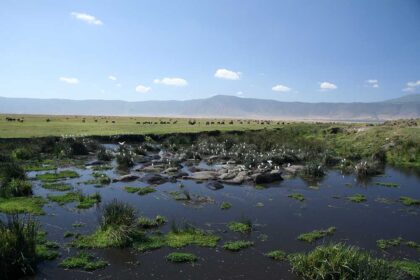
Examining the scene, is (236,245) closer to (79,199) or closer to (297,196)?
(297,196)

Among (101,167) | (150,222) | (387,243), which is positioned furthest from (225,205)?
(101,167)

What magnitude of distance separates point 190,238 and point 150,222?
2.52 metres

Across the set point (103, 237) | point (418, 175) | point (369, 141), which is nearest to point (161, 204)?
point (103, 237)

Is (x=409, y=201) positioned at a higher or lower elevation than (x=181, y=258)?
higher

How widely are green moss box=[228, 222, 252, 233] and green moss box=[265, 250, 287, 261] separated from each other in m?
2.55

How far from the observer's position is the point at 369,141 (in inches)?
1833

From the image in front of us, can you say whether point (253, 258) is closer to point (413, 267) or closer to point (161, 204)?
point (413, 267)

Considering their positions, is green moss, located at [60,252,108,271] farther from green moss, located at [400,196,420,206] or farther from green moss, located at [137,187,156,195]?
green moss, located at [400,196,420,206]

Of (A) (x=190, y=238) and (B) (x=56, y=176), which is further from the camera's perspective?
(B) (x=56, y=176)

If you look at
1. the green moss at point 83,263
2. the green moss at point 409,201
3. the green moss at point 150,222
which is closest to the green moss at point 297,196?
the green moss at point 409,201

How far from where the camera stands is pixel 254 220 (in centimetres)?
1881

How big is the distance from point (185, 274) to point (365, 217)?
11.3m

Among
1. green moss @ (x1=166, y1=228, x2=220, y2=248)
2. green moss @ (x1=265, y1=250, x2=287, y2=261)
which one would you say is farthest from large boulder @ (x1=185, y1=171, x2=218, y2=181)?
green moss @ (x1=265, y1=250, x2=287, y2=261)

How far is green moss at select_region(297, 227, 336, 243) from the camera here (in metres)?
16.3
